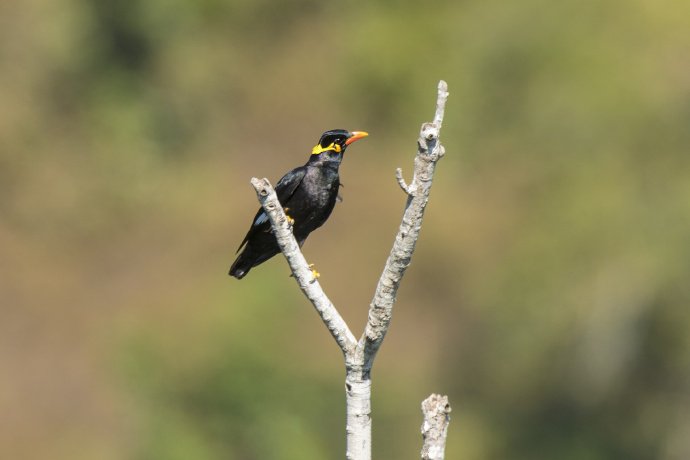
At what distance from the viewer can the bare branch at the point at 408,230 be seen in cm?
594

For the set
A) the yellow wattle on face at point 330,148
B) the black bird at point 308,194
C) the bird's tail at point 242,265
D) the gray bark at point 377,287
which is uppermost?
the yellow wattle on face at point 330,148

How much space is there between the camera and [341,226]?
23172 mm

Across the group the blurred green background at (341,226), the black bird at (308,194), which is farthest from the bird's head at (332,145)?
the blurred green background at (341,226)

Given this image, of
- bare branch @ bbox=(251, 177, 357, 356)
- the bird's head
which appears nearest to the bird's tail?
the bird's head

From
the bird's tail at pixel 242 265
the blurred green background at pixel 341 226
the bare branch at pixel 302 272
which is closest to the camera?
the bare branch at pixel 302 272

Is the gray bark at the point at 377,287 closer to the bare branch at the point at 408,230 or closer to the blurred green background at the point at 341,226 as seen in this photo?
the bare branch at the point at 408,230

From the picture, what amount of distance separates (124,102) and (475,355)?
9266mm

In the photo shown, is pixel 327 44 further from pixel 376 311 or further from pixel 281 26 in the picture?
pixel 376 311

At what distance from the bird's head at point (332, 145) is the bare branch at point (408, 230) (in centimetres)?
280

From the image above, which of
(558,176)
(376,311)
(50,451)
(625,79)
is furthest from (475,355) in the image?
(376,311)

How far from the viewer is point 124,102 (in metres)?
23.7

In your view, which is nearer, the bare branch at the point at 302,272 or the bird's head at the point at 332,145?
the bare branch at the point at 302,272

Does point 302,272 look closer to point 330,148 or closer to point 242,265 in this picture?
point 242,265

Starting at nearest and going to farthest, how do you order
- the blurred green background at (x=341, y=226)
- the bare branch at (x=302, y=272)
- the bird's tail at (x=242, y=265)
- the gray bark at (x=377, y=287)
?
1. the gray bark at (x=377, y=287)
2. the bare branch at (x=302, y=272)
3. the bird's tail at (x=242, y=265)
4. the blurred green background at (x=341, y=226)
